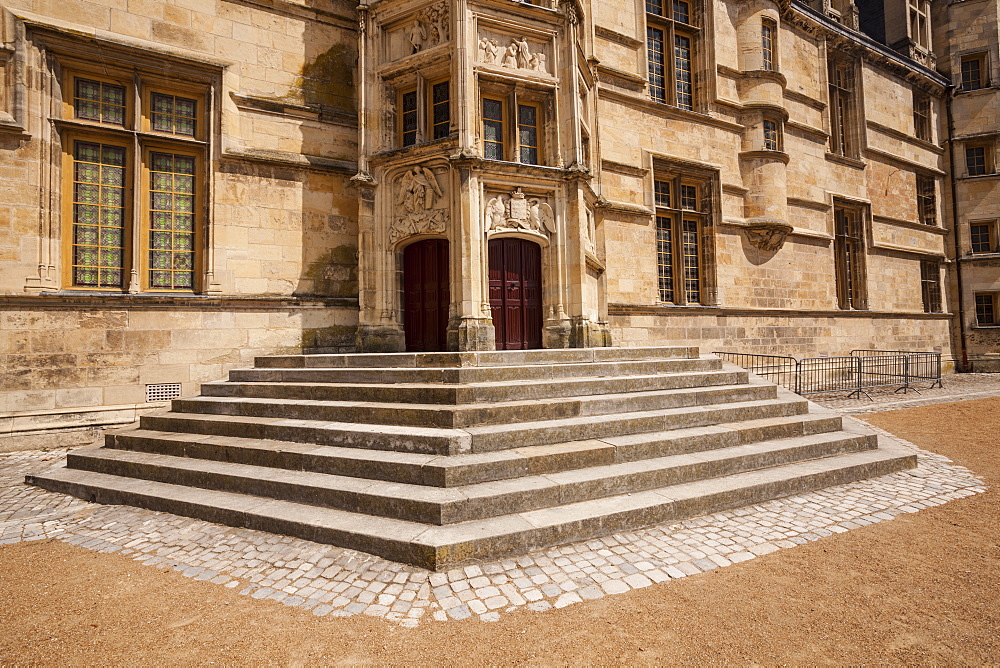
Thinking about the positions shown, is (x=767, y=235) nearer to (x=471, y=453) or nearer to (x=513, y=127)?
(x=513, y=127)

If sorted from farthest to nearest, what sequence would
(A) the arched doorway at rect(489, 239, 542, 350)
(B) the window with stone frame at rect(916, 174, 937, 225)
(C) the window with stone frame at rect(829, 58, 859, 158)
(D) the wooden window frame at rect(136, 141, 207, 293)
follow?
(B) the window with stone frame at rect(916, 174, 937, 225) < (C) the window with stone frame at rect(829, 58, 859, 158) < (A) the arched doorway at rect(489, 239, 542, 350) < (D) the wooden window frame at rect(136, 141, 207, 293)

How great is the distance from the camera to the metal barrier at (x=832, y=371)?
42.8 ft

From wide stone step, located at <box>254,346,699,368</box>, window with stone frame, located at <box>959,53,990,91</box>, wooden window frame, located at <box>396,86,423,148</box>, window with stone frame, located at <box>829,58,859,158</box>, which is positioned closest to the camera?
wide stone step, located at <box>254,346,699,368</box>

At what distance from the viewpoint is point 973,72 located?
20688 millimetres

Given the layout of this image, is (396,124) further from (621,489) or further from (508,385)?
(621,489)

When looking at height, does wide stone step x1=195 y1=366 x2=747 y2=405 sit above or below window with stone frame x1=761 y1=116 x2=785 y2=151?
below

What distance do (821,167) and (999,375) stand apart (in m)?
11.3

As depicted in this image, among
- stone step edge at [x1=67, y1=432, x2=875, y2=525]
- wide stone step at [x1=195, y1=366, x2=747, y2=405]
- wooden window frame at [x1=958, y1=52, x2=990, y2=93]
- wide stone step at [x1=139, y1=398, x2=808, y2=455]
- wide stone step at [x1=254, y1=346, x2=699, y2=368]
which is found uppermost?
wooden window frame at [x1=958, y1=52, x2=990, y2=93]

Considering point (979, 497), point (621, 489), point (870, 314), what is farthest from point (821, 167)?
point (621, 489)

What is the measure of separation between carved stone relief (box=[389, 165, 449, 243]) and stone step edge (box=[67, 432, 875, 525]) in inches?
208

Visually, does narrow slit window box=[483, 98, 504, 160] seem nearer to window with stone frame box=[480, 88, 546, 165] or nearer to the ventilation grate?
window with stone frame box=[480, 88, 546, 165]

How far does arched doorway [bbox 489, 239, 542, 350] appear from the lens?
9.14 meters

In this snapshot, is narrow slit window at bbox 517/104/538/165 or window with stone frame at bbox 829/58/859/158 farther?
window with stone frame at bbox 829/58/859/158

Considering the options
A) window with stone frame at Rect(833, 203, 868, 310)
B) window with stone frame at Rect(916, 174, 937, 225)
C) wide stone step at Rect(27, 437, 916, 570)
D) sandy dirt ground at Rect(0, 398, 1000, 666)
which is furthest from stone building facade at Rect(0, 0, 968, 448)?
window with stone frame at Rect(916, 174, 937, 225)
